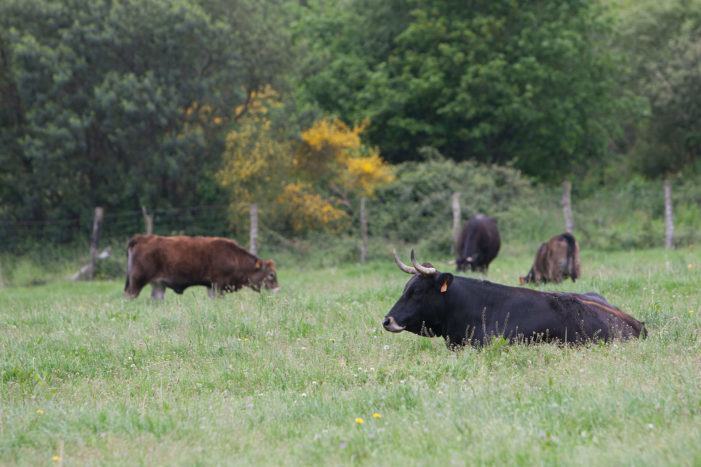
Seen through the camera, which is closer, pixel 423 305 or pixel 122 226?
pixel 423 305

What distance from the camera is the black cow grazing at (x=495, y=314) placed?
9.48m

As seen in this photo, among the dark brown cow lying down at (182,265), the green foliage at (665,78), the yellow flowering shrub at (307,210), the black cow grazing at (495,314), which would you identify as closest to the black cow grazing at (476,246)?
the dark brown cow lying down at (182,265)

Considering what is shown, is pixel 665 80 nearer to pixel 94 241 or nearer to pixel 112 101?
pixel 112 101

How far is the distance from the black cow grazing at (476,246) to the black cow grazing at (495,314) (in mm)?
9646

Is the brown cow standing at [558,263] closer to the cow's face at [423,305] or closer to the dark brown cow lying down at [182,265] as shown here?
the dark brown cow lying down at [182,265]

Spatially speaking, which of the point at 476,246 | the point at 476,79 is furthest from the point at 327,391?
the point at 476,79

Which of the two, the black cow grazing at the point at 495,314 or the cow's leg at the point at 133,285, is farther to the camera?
the cow's leg at the point at 133,285

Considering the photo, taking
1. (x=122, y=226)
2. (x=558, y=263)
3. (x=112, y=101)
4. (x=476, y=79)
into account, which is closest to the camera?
(x=558, y=263)

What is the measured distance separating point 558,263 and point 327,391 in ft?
31.6

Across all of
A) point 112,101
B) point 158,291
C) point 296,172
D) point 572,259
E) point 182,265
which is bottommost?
point 158,291

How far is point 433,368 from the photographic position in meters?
8.46

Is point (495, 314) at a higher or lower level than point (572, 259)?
higher

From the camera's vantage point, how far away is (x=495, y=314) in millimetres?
9781

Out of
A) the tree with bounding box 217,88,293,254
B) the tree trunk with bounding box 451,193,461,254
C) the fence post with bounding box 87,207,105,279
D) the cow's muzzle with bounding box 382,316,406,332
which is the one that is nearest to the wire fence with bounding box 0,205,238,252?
the tree with bounding box 217,88,293,254
